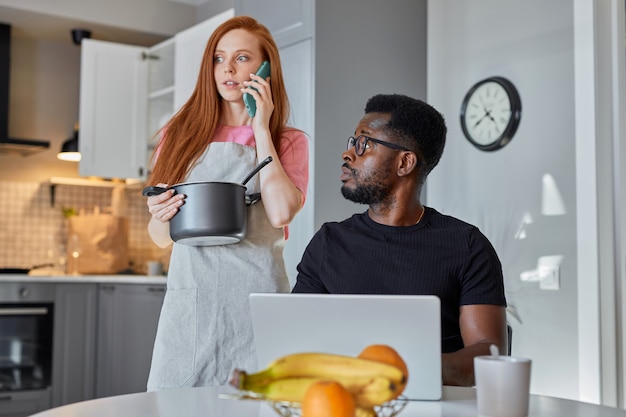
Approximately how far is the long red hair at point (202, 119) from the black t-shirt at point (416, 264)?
1.27ft

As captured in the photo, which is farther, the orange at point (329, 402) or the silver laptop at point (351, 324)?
the silver laptop at point (351, 324)

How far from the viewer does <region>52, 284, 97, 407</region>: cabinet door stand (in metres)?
4.14

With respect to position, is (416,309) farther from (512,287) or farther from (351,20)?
(351,20)

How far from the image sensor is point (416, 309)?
1.02 meters

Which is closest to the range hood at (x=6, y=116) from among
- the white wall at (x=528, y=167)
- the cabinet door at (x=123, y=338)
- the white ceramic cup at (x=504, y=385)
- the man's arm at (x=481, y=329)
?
the cabinet door at (x=123, y=338)

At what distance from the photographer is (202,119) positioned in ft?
6.48

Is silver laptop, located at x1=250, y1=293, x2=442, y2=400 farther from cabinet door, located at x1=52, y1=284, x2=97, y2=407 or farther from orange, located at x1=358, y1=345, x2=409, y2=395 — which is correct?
cabinet door, located at x1=52, y1=284, x2=97, y2=407

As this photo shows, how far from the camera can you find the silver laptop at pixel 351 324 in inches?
40.1

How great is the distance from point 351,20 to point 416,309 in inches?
106

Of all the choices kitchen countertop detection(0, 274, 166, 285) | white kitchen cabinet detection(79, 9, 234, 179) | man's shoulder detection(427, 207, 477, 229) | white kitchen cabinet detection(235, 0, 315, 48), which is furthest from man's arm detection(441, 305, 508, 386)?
white kitchen cabinet detection(79, 9, 234, 179)

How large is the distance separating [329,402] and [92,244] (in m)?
4.11

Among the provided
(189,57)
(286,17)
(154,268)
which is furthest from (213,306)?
(154,268)

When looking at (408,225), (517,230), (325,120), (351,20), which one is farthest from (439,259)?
(351,20)

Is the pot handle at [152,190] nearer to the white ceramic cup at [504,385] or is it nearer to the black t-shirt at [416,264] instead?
the black t-shirt at [416,264]
